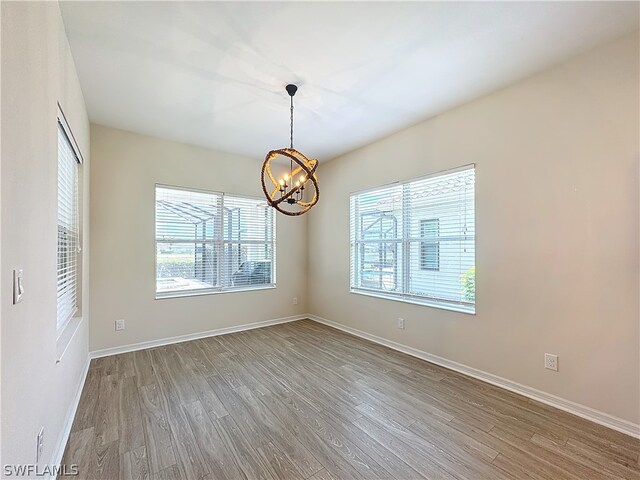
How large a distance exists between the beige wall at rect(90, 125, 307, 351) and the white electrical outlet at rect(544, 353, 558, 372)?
3780 mm

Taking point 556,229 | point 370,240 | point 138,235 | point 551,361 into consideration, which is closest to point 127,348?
point 138,235

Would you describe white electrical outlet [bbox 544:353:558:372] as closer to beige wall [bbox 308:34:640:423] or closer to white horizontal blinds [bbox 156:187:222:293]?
beige wall [bbox 308:34:640:423]

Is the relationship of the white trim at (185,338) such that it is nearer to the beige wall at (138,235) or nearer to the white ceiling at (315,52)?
the beige wall at (138,235)

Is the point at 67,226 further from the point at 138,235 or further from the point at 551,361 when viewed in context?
the point at 551,361

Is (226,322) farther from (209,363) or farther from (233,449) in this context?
(233,449)

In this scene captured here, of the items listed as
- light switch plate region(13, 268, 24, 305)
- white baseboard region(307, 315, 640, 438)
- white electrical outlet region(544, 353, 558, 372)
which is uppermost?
light switch plate region(13, 268, 24, 305)

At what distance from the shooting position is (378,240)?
4.04m

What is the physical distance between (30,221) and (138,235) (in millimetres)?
2604

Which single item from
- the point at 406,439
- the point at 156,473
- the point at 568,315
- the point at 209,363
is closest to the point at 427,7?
the point at 568,315

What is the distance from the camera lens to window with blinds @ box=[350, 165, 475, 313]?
3.03 m

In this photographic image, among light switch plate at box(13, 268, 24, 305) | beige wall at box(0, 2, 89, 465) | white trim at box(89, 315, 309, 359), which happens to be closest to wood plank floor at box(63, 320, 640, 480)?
white trim at box(89, 315, 309, 359)

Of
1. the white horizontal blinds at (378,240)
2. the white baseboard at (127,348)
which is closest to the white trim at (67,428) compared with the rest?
the white baseboard at (127,348)

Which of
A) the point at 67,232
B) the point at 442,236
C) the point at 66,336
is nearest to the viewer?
the point at 66,336

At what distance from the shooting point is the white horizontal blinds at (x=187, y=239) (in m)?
3.89
